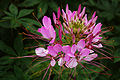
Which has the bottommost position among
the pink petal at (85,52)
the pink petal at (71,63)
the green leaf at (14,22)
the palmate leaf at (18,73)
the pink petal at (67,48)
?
the palmate leaf at (18,73)

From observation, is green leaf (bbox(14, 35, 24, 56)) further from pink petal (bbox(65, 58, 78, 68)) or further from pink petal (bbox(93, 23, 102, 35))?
pink petal (bbox(93, 23, 102, 35))

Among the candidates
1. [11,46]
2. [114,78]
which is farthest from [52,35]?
[114,78]

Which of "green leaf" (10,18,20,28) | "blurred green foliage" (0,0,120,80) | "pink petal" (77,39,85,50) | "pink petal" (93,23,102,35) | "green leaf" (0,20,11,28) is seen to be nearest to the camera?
"pink petal" (77,39,85,50)

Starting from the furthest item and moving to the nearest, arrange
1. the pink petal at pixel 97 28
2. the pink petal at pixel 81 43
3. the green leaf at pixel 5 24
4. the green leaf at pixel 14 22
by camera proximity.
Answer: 1. the green leaf at pixel 5 24
2. the green leaf at pixel 14 22
3. the pink petal at pixel 97 28
4. the pink petal at pixel 81 43

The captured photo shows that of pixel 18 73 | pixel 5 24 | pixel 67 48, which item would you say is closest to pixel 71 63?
pixel 67 48

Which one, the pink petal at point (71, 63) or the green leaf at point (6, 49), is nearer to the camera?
the pink petal at point (71, 63)

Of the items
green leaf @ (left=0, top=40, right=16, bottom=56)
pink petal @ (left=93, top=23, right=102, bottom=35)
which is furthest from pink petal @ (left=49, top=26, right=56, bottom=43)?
green leaf @ (left=0, top=40, right=16, bottom=56)

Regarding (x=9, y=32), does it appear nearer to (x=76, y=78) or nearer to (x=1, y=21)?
(x=1, y=21)

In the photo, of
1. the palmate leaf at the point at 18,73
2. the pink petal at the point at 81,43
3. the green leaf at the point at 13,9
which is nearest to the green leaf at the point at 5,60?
the palmate leaf at the point at 18,73

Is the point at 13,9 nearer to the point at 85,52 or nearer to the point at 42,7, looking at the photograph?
the point at 42,7

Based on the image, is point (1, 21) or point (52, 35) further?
point (1, 21)

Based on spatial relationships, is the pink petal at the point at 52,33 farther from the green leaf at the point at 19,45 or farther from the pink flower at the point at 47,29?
the green leaf at the point at 19,45
